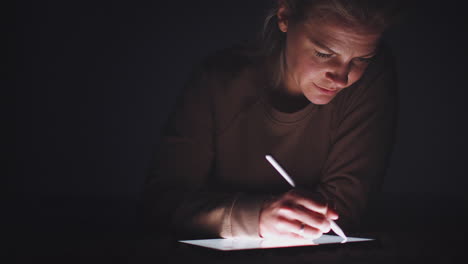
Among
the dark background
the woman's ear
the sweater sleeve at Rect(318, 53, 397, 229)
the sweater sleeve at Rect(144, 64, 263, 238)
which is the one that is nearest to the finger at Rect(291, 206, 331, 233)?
the sweater sleeve at Rect(144, 64, 263, 238)

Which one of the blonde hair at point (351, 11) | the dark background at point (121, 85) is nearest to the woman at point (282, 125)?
the blonde hair at point (351, 11)

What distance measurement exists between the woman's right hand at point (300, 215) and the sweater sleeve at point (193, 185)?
0.23 feet

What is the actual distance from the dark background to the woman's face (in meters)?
0.83

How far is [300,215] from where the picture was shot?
0.87m

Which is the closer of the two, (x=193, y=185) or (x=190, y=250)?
(x=190, y=250)

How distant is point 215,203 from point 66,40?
118 centimetres

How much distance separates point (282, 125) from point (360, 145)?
0.74ft

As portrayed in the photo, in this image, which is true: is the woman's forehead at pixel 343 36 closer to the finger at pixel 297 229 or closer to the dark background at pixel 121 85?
the finger at pixel 297 229

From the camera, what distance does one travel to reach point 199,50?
204 centimetres

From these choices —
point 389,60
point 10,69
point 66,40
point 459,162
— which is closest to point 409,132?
point 459,162

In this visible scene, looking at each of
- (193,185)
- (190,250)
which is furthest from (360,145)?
(190,250)

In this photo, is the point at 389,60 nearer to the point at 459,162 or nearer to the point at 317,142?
the point at 317,142

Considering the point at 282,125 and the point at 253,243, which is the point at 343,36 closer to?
the point at 282,125

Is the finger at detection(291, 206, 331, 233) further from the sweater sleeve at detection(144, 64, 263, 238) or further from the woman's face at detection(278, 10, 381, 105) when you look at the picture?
the woman's face at detection(278, 10, 381, 105)
